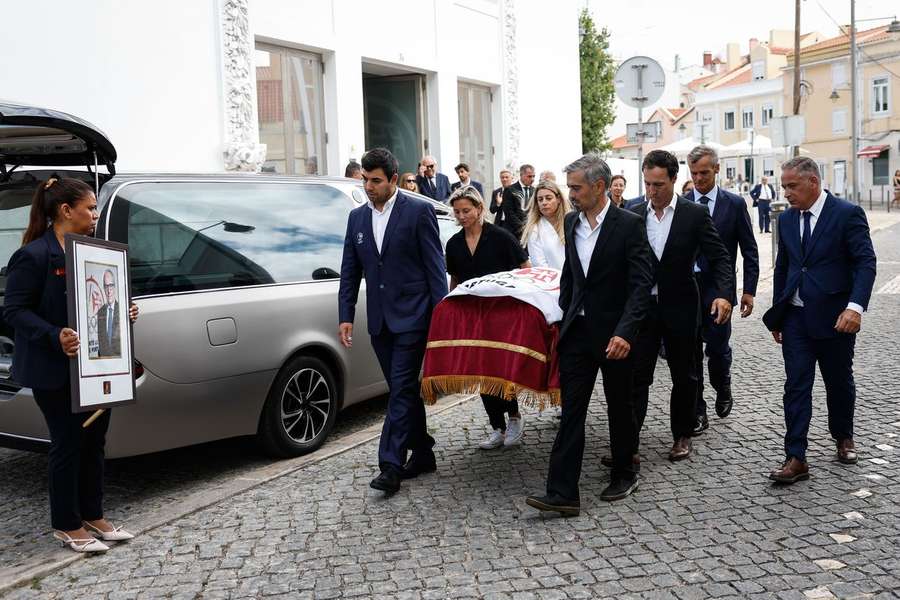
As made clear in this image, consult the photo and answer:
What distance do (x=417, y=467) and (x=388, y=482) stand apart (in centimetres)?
44

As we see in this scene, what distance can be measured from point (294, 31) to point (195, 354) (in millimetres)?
10856

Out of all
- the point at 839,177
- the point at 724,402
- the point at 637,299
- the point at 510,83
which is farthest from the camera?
the point at 839,177

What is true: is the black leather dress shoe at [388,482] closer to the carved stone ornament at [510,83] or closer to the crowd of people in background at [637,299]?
the crowd of people in background at [637,299]

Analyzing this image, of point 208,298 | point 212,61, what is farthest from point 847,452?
point 212,61

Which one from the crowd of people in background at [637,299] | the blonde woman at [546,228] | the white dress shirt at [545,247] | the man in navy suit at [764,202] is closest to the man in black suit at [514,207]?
the blonde woman at [546,228]

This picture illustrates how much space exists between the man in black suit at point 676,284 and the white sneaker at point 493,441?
39.9 inches

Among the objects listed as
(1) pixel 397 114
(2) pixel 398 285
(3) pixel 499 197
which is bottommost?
(2) pixel 398 285

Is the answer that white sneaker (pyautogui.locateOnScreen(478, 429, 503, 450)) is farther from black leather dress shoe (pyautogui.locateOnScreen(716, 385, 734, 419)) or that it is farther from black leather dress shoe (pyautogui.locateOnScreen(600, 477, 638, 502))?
black leather dress shoe (pyautogui.locateOnScreen(716, 385, 734, 419))

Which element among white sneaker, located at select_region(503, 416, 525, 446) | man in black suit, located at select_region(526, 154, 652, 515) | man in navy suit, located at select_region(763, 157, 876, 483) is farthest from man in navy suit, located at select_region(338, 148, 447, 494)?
man in navy suit, located at select_region(763, 157, 876, 483)

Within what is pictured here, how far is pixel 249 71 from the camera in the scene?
1451cm

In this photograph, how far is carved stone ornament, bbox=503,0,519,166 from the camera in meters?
22.6

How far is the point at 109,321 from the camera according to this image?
492 centimetres

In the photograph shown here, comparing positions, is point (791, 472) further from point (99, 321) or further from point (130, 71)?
point (130, 71)

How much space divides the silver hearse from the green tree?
44613mm
